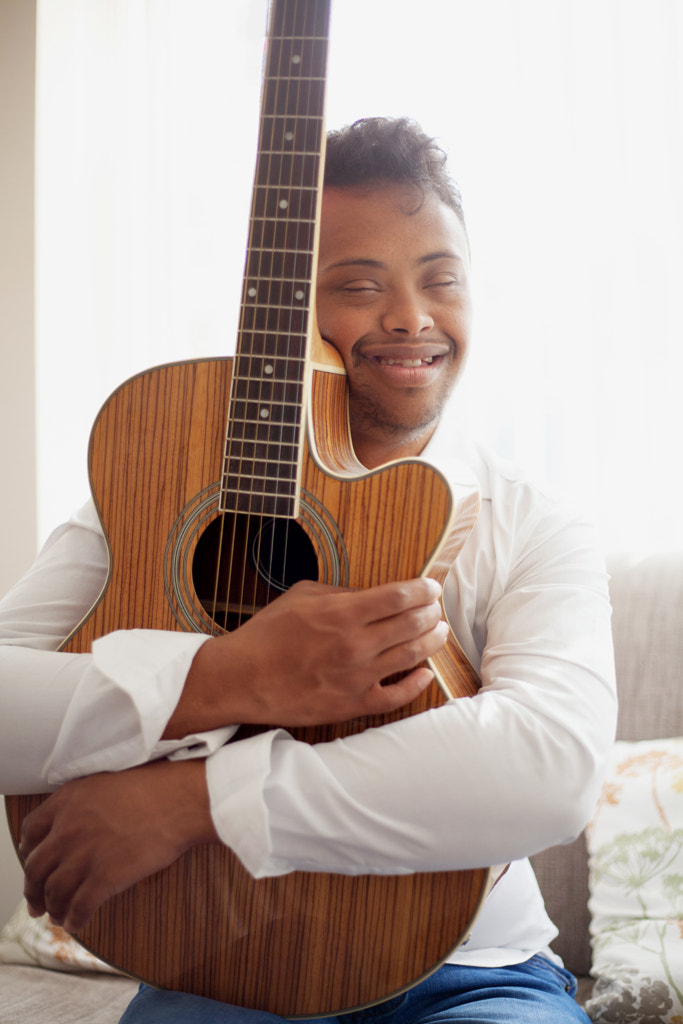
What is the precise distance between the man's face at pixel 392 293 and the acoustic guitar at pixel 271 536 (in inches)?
5.7

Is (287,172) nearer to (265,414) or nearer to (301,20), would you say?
(301,20)

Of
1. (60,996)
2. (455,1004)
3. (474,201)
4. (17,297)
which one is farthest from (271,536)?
(17,297)

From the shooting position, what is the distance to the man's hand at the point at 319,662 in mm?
795

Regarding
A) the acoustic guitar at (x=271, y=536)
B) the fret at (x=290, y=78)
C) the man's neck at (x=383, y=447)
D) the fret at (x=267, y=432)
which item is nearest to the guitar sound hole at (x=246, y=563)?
the acoustic guitar at (x=271, y=536)

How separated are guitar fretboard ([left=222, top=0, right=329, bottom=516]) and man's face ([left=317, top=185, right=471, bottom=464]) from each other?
0.21 meters

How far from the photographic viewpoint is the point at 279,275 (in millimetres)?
948

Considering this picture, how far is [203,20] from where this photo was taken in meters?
2.54

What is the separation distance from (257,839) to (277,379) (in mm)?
514

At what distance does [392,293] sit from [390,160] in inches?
Answer: 8.6

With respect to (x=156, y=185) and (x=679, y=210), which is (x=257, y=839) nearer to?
(x=679, y=210)

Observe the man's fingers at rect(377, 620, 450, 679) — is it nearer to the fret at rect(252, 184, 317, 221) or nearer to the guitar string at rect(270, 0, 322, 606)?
the guitar string at rect(270, 0, 322, 606)

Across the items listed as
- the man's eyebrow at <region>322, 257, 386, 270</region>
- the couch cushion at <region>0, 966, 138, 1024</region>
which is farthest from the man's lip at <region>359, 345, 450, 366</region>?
the couch cushion at <region>0, 966, 138, 1024</region>

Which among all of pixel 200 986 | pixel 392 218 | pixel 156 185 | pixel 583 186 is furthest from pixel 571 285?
pixel 200 986

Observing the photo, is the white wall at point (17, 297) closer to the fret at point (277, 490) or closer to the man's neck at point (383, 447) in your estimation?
the man's neck at point (383, 447)
